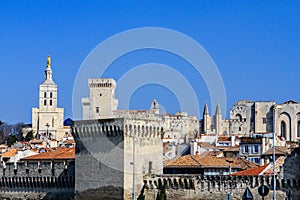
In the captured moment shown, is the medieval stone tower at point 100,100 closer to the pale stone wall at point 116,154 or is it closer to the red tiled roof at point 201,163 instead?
the red tiled roof at point 201,163

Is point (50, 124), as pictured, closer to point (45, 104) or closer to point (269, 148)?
point (45, 104)

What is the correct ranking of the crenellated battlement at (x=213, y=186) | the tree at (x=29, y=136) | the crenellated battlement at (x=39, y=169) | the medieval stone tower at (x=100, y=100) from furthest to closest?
1. the tree at (x=29, y=136)
2. the medieval stone tower at (x=100, y=100)
3. the crenellated battlement at (x=39, y=169)
4. the crenellated battlement at (x=213, y=186)

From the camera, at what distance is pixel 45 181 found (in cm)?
6259

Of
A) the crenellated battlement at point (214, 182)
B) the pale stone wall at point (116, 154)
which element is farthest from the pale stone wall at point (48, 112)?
the crenellated battlement at point (214, 182)

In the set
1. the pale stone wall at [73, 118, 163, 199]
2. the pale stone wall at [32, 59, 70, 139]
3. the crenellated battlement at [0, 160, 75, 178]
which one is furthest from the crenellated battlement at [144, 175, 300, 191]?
the pale stone wall at [32, 59, 70, 139]

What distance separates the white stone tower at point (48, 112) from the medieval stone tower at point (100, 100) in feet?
81.2

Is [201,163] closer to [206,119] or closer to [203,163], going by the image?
[203,163]

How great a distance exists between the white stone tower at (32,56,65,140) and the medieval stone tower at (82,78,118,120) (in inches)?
974

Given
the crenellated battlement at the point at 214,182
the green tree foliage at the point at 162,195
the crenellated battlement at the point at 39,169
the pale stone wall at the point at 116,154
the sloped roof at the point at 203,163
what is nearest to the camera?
the crenellated battlement at the point at 214,182

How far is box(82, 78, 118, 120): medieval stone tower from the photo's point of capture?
4980 inches

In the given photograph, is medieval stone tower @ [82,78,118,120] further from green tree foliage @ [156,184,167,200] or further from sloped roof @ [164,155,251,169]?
green tree foliage @ [156,184,167,200]

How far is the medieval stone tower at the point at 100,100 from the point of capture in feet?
415

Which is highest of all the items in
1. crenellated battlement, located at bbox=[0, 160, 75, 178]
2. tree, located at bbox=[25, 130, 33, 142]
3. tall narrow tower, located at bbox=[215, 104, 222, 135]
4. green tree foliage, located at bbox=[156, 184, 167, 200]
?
tall narrow tower, located at bbox=[215, 104, 222, 135]

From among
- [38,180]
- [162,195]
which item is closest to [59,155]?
[38,180]
